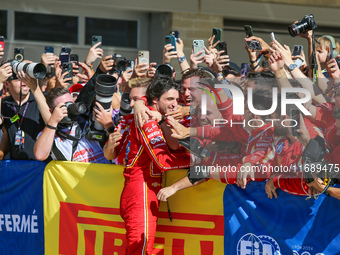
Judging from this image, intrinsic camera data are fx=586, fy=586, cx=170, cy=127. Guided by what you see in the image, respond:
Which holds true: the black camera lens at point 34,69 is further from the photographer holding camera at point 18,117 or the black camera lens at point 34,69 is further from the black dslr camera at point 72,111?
the black dslr camera at point 72,111

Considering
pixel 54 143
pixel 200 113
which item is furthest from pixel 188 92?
pixel 54 143

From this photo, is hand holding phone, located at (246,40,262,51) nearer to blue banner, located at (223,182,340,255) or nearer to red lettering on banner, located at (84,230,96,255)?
blue banner, located at (223,182,340,255)

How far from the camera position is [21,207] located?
225 inches

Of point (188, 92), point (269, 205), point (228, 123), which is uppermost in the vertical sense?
point (188, 92)

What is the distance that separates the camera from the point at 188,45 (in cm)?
1151

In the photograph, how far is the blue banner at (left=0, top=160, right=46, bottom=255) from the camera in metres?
5.59

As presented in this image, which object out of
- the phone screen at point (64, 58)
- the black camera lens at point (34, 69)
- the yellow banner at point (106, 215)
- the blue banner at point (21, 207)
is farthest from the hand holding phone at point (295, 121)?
the phone screen at point (64, 58)

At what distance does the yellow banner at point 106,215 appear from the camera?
460 cm

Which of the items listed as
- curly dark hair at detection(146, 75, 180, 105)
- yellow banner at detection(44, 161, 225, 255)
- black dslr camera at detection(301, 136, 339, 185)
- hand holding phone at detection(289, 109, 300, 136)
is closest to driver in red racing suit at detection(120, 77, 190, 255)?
curly dark hair at detection(146, 75, 180, 105)

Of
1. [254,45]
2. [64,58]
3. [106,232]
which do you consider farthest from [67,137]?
[254,45]

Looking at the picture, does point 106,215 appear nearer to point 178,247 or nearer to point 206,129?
point 178,247

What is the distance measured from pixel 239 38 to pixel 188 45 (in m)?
1.42

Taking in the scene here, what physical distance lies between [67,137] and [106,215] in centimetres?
85

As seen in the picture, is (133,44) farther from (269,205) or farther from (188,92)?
(269,205)
